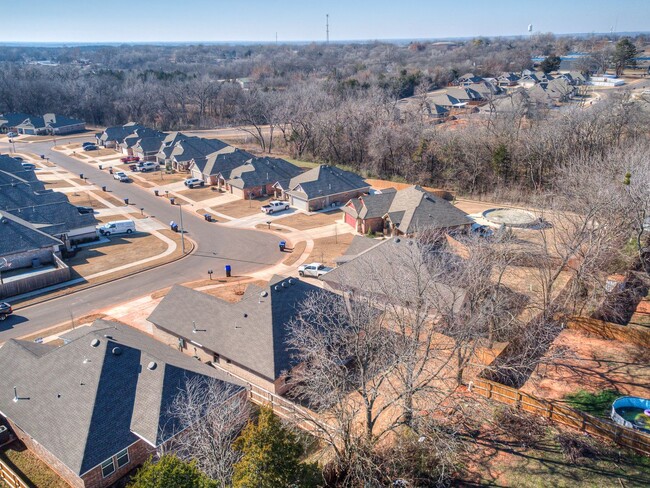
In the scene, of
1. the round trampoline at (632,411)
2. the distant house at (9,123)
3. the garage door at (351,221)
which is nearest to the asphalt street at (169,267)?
the garage door at (351,221)

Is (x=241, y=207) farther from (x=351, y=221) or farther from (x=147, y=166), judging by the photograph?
(x=147, y=166)

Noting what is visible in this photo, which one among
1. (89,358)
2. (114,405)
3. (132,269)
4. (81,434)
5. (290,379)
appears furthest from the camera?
(132,269)

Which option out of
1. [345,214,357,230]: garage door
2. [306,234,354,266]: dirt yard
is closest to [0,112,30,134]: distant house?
[345,214,357,230]: garage door

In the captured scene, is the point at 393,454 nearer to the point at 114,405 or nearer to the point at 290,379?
the point at 290,379

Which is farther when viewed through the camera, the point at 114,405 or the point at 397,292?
the point at 397,292

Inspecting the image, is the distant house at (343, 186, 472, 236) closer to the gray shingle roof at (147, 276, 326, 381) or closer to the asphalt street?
the asphalt street

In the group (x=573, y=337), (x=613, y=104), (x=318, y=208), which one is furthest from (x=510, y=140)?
(x=573, y=337)
